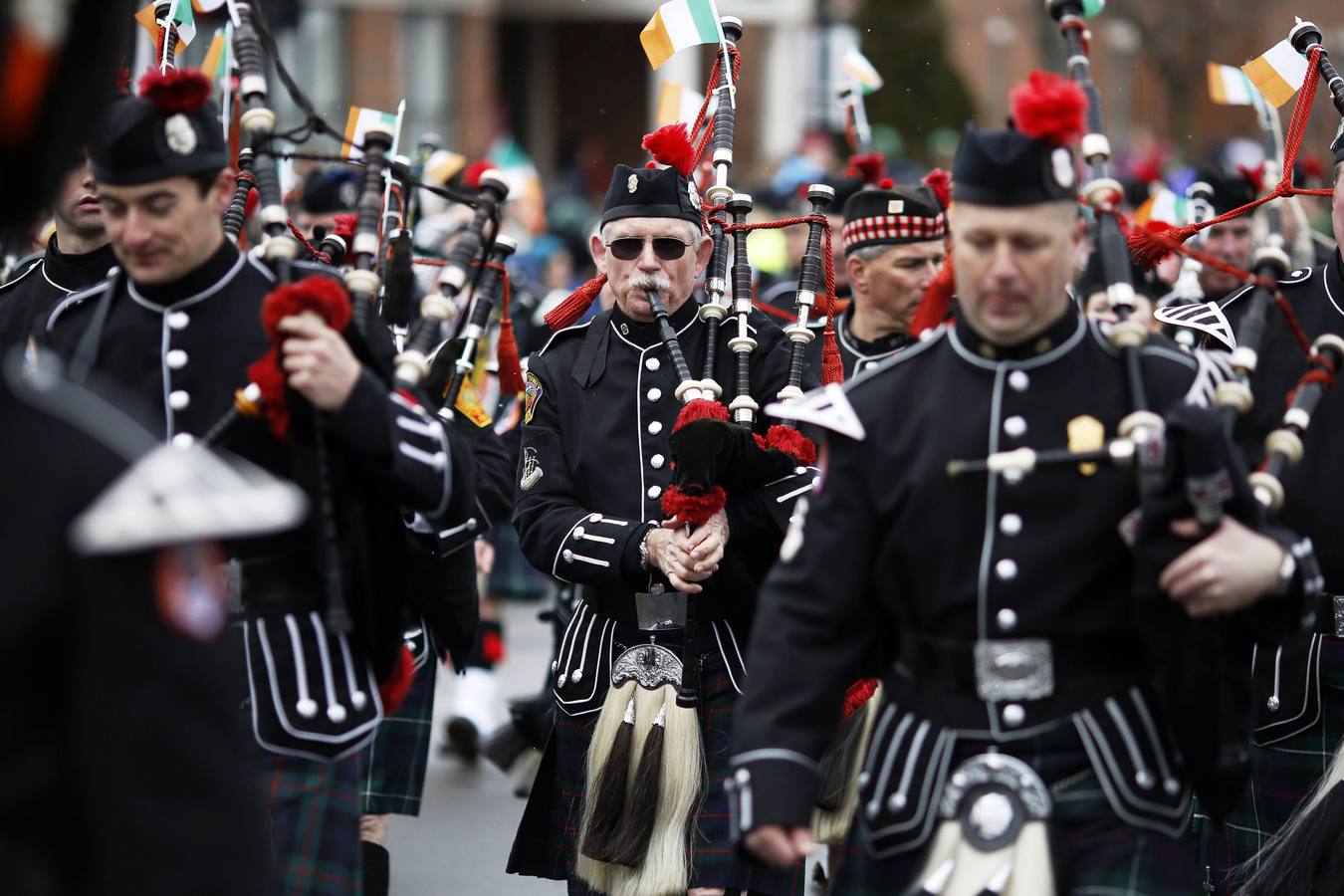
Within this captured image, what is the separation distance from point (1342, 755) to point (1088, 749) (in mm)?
1609

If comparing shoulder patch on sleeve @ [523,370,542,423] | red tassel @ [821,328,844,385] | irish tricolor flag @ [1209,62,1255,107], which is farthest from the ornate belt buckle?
irish tricolor flag @ [1209,62,1255,107]

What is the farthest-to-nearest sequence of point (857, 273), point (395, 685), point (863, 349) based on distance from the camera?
point (857, 273), point (863, 349), point (395, 685)

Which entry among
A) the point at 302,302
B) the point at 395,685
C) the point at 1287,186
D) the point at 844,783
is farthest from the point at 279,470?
the point at 1287,186

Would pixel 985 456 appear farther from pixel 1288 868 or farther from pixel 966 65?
pixel 966 65

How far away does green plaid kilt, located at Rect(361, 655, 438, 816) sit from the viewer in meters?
6.16

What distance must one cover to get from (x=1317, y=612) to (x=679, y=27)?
2.49 metres

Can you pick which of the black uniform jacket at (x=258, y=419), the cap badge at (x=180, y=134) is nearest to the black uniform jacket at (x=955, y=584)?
the black uniform jacket at (x=258, y=419)

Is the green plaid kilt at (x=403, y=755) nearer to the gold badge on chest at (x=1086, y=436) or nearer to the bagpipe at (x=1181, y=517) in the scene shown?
the bagpipe at (x=1181, y=517)

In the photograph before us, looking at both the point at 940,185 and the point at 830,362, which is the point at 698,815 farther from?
the point at 940,185

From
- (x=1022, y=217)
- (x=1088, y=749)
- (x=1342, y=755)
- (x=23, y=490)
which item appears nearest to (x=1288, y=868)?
(x=1342, y=755)

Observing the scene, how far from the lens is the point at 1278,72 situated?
5785 millimetres

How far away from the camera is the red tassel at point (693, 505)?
4.87 m

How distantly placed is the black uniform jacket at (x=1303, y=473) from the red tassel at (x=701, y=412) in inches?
48.7

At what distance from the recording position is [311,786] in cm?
397
